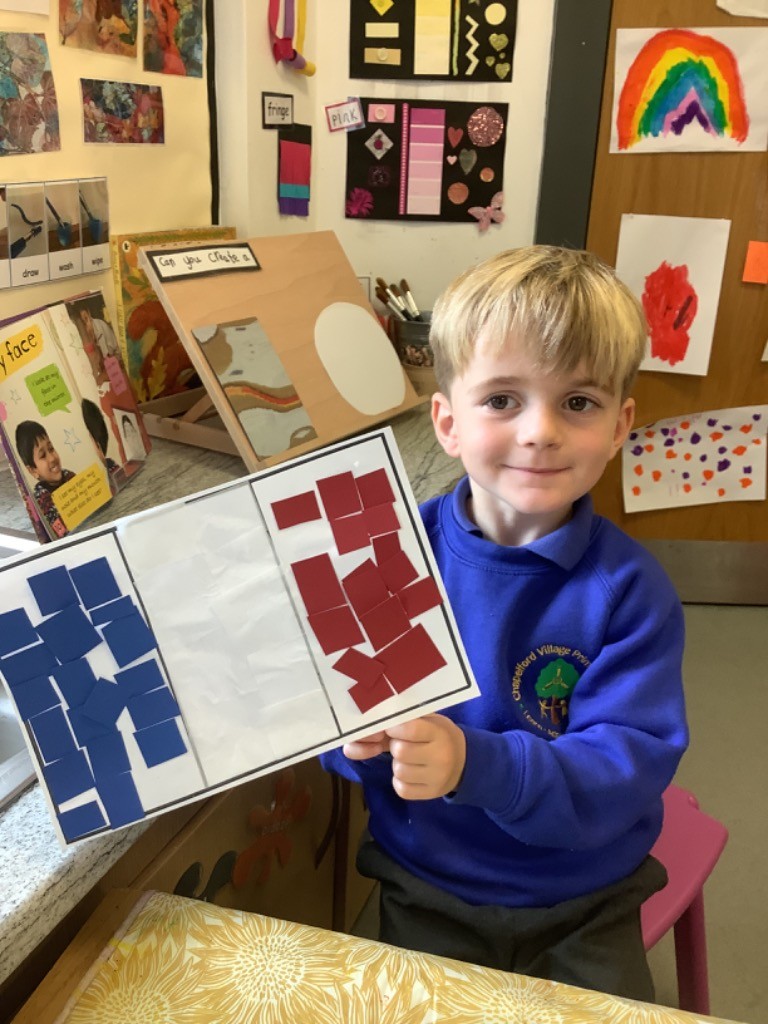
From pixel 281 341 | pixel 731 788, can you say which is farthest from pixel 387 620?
pixel 731 788

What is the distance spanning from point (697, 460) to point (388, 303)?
962 mm

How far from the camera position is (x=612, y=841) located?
841 mm

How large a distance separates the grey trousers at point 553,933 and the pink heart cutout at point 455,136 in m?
1.58

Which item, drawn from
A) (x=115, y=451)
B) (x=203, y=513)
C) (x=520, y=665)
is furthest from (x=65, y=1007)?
(x=115, y=451)

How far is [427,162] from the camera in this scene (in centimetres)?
194

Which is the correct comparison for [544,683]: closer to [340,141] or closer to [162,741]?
[162,741]

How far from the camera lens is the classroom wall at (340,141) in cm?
163

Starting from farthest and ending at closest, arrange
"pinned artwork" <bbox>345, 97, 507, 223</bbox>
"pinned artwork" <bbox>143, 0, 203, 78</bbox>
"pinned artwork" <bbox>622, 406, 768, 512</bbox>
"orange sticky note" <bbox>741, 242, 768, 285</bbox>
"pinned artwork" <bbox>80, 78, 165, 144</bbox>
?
1. "pinned artwork" <bbox>622, 406, 768, 512</bbox>
2. "orange sticky note" <bbox>741, 242, 768, 285</bbox>
3. "pinned artwork" <bbox>345, 97, 507, 223</bbox>
4. "pinned artwork" <bbox>143, 0, 203, 78</bbox>
5. "pinned artwork" <bbox>80, 78, 165, 144</bbox>

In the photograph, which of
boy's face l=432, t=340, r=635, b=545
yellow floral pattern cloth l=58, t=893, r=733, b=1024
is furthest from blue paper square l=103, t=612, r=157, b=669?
boy's face l=432, t=340, r=635, b=545

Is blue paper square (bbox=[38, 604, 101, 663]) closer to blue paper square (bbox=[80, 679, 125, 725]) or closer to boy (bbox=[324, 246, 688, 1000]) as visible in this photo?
blue paper square (bbox=[80, 679, 125, 725])

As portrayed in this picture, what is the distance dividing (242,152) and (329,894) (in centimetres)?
134

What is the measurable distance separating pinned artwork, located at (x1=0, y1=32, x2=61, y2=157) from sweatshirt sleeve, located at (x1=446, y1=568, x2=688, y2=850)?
102 centimetres

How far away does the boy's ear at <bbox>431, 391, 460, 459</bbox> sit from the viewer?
0.89m

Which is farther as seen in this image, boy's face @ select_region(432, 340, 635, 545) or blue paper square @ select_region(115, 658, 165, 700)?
boy's face @ select_region(432, 340, 635, 545)
